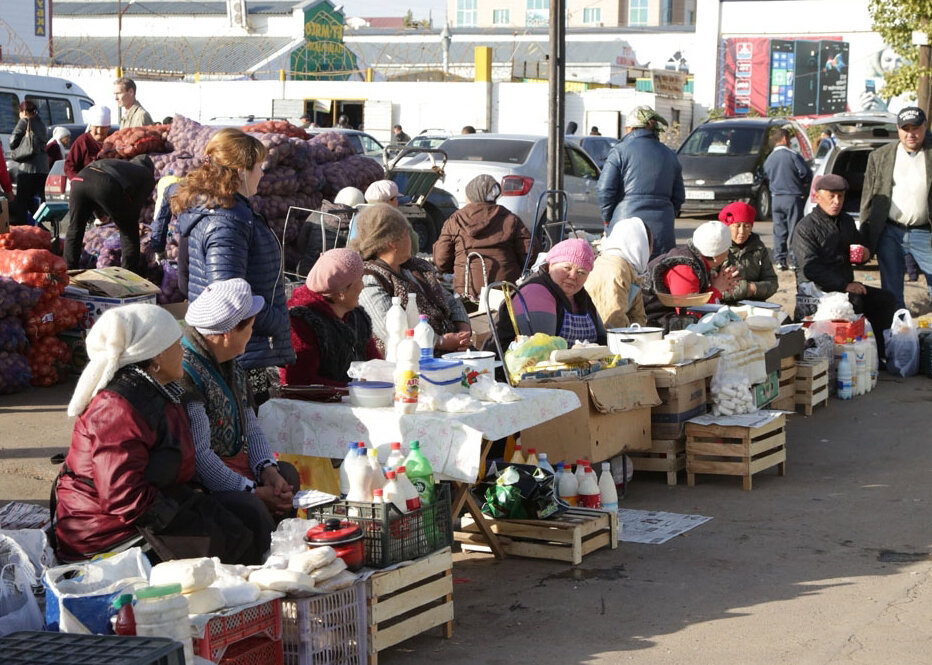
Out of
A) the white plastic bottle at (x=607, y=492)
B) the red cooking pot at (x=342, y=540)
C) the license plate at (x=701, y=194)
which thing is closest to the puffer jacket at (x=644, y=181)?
the white plastic bottle at (x=607, y=492)

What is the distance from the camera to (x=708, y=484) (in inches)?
300

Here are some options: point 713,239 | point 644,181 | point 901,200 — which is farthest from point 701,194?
point 713,239

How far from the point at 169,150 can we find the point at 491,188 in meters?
3.47

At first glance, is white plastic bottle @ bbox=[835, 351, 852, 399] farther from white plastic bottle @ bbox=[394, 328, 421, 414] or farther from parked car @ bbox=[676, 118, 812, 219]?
parked car @ bbox=[676, 118, 812, 219]

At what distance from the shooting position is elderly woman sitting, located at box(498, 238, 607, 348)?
7.48 meters

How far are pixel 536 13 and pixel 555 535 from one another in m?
95.9

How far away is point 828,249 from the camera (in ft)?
35.9

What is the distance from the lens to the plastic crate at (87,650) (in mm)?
2893

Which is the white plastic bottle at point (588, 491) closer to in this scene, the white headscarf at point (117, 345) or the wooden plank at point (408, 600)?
the wooden plank at point (408, 600)

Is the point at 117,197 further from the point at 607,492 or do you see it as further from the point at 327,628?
the point at 327,628

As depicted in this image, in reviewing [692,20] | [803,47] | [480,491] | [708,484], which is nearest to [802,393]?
[708,484]

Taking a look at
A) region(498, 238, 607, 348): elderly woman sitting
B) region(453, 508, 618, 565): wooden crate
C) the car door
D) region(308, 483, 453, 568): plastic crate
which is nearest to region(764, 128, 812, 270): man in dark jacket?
the car door

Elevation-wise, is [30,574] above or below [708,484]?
above

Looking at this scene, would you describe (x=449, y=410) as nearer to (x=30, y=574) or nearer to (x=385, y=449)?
(x=385, y=449)
